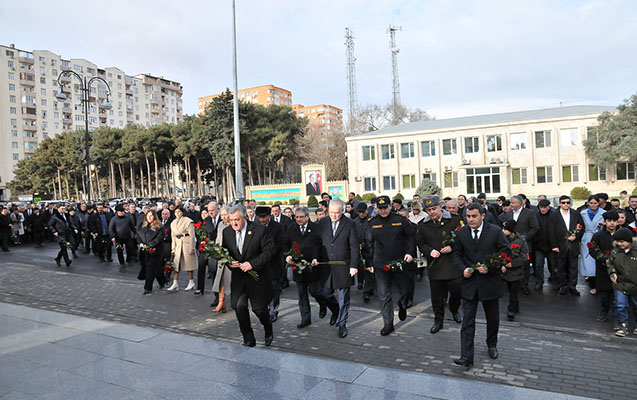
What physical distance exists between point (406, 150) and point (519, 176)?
38.4 ft

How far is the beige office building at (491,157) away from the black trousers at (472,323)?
40489mm

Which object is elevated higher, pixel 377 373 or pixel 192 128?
pixel 192 128

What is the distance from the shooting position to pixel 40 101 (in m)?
95.1

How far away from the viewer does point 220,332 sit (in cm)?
700

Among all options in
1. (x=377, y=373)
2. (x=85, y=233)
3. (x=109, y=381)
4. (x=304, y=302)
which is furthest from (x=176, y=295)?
(x=85, y=233)

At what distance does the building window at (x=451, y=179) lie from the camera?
150 feet

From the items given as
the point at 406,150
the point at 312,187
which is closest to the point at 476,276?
the point at 312,187

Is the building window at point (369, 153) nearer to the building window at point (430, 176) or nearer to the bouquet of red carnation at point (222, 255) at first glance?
the building window at point (430, 176)

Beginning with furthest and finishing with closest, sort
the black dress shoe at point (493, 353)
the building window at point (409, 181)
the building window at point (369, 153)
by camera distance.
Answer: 1. the building window at point (369, 153)
2. the building window at point (409, 181)
3. the black dress shoe at point (493, 353)

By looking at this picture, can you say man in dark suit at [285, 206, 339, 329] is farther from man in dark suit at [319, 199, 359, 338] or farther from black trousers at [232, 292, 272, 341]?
black trousers at [232, 292, 272, 341]

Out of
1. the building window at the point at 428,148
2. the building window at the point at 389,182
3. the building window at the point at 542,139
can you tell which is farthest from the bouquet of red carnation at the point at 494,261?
the building window at the point at 389,182

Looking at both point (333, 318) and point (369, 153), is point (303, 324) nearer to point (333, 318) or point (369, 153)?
point (333, 318)

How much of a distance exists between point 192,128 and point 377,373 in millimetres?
58782

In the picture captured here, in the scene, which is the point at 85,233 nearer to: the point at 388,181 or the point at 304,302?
the point at 304,302
